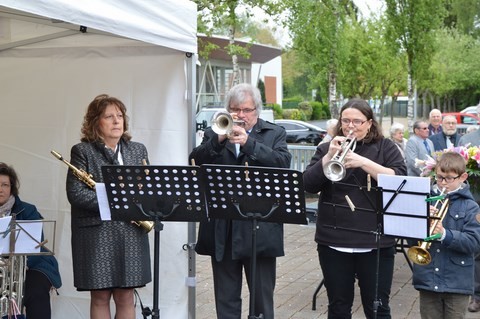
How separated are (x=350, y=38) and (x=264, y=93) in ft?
54.1

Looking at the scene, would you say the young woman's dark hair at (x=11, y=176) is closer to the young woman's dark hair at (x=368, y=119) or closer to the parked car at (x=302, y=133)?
the young woman's dark hair at (x=368, y=119)

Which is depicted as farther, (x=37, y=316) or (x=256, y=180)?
(x=37, y=316)

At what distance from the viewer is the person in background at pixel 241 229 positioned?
15.5ft

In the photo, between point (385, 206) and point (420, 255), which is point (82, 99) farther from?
point (420, 255)

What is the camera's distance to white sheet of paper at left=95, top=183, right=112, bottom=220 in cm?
452

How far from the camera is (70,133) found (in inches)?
Result: 244

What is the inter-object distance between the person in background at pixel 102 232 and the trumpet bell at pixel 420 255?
1.82 meters

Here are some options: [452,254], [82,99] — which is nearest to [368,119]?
[452,254]

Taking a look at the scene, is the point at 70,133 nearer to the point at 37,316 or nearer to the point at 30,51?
the point at 30,51

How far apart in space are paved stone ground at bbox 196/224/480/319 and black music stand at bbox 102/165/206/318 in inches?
108

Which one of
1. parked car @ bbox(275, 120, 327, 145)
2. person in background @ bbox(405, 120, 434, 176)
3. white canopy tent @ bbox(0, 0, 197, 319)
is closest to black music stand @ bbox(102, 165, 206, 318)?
white canopy tent @ bbox(0, 0, 197, 319)

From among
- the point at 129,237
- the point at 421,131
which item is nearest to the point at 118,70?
the point at 129,237

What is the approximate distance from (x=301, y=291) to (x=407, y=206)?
12.2 ft

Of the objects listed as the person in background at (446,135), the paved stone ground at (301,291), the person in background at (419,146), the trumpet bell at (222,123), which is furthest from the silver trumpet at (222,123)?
the person in background at (446,135)
